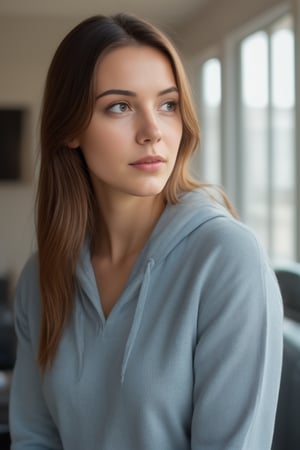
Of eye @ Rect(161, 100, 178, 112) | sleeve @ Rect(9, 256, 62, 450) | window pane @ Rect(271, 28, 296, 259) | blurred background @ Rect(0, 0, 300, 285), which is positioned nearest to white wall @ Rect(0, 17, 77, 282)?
blurred background @ Rect(0, 0, 300, 285)

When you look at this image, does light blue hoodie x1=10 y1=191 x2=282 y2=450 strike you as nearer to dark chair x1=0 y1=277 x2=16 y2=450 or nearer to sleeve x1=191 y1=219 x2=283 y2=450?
sleeve x1=191 y1=219 x2=283 y2=450

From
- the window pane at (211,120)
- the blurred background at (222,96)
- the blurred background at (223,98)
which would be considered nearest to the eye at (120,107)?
the blurred background at (223,98)

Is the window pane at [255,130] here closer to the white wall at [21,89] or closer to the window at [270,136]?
the window at [270,136]

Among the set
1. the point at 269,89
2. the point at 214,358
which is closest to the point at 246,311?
the point at 214,358

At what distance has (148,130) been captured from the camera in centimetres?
126

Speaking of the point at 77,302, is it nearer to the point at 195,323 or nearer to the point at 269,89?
the point at 195,323

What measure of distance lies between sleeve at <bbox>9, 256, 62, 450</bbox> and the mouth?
0.37 meters

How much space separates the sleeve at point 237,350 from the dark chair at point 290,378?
0.72ft

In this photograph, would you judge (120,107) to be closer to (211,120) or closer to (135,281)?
(135,281)

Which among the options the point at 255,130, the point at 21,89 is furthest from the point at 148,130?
the point at 21,89

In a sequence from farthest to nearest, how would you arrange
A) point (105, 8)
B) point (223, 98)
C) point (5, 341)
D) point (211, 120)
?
point (211, 120)
point (105, 8)
point (5, 341)
point (223, 98)

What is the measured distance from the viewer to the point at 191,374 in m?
1.22

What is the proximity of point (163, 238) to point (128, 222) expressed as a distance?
0.13 m

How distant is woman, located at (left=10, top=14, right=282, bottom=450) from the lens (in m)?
1.18
